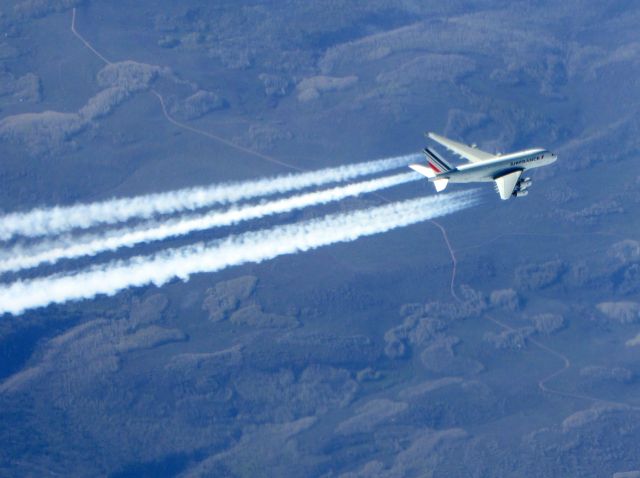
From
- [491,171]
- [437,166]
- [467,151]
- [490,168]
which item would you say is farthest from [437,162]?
[467,151]

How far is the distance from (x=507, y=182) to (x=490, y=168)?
8.87ft

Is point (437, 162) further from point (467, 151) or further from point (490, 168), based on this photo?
point (467, 151)

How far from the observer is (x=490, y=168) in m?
139

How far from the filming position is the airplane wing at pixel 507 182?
13962 centimetres

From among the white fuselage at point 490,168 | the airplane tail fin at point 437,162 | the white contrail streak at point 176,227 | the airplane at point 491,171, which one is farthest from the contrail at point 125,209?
the white fuselage at point 490,168

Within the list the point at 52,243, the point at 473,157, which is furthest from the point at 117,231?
the point at 473,157

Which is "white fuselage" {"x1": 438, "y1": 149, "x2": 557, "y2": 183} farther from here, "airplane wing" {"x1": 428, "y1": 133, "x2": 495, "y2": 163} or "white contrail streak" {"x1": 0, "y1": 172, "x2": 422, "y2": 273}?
"white contrail streak" {"x1": 0, "y1": 172, "x2": 422, "y2": 273}

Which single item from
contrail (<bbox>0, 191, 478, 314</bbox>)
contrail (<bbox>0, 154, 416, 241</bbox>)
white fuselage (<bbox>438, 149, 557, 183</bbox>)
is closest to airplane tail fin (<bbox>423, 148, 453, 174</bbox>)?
white fuselage (<bbox>438, 149, 557, 183</bbox>)

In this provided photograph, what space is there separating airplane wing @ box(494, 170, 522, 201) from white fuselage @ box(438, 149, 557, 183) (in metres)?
0.50

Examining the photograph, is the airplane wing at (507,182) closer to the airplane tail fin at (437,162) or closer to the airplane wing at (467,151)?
the airplane wing at (467,151)

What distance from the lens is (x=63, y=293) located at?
144 metres

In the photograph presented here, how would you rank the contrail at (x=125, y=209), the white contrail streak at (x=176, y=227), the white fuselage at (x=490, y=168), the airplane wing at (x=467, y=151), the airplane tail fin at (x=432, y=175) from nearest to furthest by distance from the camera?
the airplane tail fin at (x=432, y=175)
the white fuselage at (x=490, y=168)
the white contrail streak at (x=176, y=227)
the airplane wing at (x=467, y=151)
the contrail at (x=125, y=209)

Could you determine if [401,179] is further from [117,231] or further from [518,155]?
[117,231]

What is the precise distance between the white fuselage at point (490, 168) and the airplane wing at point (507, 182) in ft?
1.62
